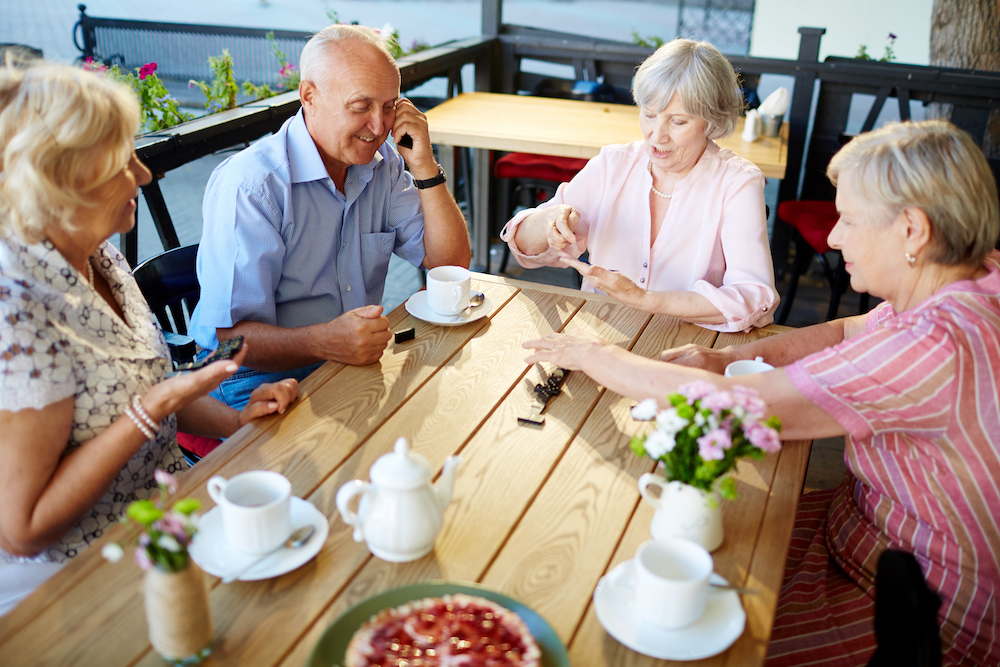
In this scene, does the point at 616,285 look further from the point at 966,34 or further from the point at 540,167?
the point at 966,34

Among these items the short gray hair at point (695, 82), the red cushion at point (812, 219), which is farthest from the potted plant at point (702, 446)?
the red cushion at point (812, 219)

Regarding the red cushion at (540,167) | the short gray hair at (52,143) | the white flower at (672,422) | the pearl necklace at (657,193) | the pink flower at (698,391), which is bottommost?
the red cushion at (540,167)

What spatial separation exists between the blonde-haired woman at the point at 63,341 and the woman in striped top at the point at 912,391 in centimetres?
96

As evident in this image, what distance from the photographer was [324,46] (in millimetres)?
1914

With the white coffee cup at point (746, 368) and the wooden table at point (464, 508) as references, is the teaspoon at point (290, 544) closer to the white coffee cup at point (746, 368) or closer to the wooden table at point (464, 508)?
the wooden table at point (464, 508)

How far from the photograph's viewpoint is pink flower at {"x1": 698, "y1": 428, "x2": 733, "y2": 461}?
3.37 ft

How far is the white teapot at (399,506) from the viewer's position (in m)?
1.05

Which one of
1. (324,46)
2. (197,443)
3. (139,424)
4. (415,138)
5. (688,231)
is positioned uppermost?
(324,46)

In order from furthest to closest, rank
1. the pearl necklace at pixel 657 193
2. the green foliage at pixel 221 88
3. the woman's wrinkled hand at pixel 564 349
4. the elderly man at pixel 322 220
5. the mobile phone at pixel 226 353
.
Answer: the green foliage at pixel 221 88, the pearl necklace at pixel 657 193, the elderly man at pixel 322 220, the woman's wrinkled hand at pixel 564 349, the mobile phone at pixel 226 353

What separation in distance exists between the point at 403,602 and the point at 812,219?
3.31 m

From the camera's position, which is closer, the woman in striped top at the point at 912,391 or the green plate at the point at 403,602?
the green plate at the point at 403,602

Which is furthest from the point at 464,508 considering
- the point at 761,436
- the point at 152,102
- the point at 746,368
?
the point at 152,102

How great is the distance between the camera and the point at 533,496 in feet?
4.17

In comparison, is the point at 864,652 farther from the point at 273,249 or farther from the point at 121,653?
the point at 273,249
